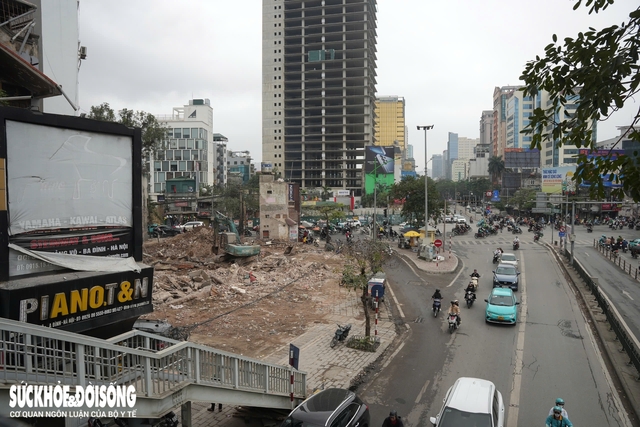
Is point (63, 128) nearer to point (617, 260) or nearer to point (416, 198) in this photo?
point (617, 260)

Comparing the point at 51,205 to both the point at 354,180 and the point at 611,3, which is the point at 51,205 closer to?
the point at 611,3

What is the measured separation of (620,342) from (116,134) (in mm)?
17792

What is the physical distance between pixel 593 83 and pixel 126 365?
915 centimetres

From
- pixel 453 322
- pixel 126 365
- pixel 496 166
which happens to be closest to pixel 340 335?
pixel 453 322

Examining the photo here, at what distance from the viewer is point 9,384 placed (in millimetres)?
5488

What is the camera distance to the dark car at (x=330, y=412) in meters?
8.40

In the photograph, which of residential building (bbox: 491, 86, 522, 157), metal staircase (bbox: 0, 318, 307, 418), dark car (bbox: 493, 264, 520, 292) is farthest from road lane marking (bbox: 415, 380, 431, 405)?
residential building (bbox: 491, 86, 522, 157)

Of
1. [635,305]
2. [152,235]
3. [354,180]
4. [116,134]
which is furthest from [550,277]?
[354,180]

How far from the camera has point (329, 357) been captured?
1452 cm

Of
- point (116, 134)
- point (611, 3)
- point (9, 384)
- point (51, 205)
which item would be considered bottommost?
point (9, 384)

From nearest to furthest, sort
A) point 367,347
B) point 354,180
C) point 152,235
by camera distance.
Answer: point 367,347 < point 152,235 < point 354,180

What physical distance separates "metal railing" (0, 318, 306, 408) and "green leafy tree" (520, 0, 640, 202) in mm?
7067

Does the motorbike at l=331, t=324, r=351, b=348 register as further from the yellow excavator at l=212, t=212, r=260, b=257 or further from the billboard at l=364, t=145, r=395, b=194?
the billboard at l=364, t=145, r=395, b=194

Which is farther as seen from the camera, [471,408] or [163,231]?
[163,231]
